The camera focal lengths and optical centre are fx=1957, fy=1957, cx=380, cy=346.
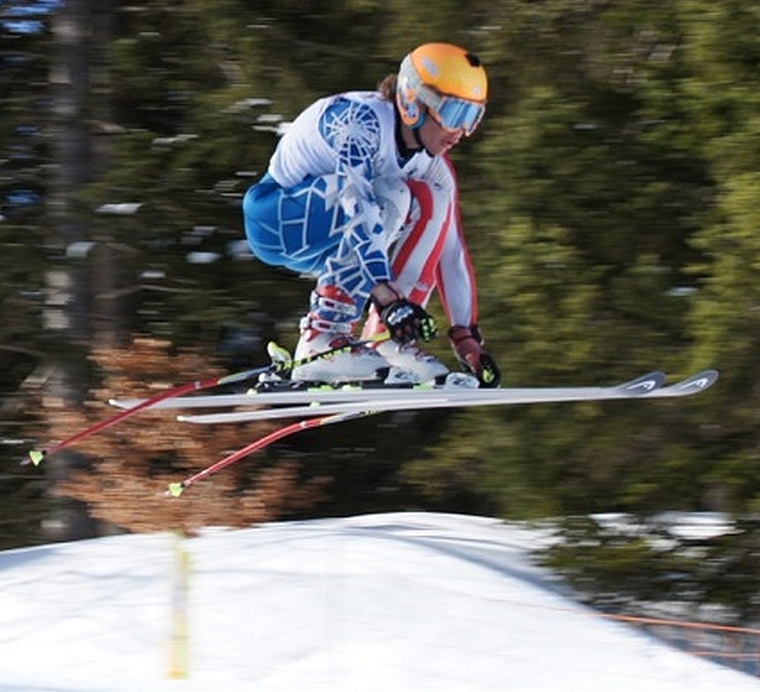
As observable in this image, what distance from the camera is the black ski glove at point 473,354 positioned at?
8.44 m

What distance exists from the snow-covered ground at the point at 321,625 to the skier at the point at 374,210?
6.47 ft

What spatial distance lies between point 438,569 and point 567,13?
377 centimetres

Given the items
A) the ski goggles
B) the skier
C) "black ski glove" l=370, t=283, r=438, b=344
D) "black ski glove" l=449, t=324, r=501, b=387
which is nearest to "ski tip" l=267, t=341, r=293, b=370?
the skier

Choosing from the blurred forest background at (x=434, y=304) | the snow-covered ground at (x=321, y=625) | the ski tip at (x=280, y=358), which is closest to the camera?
the ski tip at (x=280, y=358)

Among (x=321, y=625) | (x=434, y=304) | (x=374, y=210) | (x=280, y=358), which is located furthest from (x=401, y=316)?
(x=434, y=304)

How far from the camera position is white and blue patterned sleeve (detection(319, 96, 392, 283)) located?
8.00m

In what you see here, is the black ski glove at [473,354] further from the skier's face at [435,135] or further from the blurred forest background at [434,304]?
the blurred forest background at [434,304]

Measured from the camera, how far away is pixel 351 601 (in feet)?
33.8

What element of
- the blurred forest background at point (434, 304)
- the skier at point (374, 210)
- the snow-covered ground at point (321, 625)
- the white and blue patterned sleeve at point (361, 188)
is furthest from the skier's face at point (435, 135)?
the blurred forest background at point (434, 304)

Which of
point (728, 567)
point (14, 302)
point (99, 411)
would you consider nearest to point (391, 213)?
point (728, 567)

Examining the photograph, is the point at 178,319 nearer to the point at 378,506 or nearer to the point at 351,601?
the point at 378,506

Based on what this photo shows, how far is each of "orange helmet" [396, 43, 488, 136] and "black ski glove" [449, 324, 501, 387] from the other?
37.5 inches

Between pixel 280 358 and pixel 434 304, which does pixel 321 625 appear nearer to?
pixel 280 358

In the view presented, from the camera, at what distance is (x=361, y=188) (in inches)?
316
